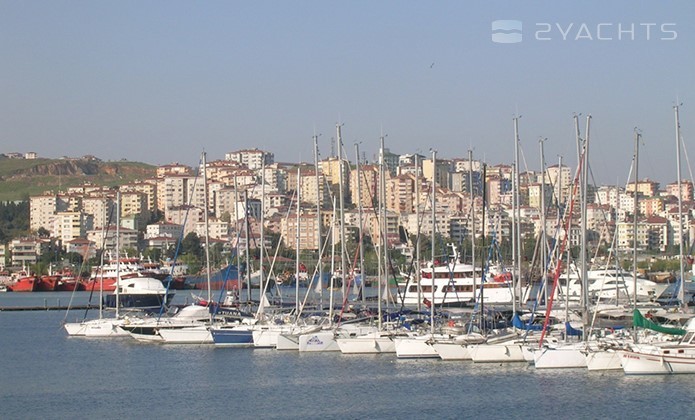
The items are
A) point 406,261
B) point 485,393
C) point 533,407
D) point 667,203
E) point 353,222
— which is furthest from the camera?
point 667,203

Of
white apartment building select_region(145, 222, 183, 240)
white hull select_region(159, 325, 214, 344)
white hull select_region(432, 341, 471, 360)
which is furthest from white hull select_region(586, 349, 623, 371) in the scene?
white apartment building select_region(145, 222, 183, 240)

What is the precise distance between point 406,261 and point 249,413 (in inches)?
2522

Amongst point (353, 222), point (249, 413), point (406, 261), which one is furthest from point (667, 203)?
point (249, 413)

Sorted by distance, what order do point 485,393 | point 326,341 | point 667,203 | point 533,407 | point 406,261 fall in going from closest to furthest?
1. point 533,407
2. point 485,393
3. point 326,341
4. point 406,261
5. point 667,203

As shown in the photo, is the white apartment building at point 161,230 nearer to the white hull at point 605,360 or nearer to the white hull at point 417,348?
the white hull at point 417,348

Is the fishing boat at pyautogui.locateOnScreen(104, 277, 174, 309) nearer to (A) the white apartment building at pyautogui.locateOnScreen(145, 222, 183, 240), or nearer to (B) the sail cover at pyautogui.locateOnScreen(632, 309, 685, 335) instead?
(B) the sail cover at pyautogui.locateOnScreen(632, 309, 685, 335)

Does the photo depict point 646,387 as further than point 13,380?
No

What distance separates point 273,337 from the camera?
33.6 m

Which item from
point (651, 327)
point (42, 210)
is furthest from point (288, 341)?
point (42, 210)

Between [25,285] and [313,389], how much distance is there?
66.7 m

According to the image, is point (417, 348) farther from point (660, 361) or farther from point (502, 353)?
point (660, 361)

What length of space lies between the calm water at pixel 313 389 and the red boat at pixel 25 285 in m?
55.9

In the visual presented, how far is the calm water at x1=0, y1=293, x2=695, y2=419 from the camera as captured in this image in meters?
23.5

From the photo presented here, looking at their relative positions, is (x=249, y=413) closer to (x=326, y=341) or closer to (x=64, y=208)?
(x=326, y=341)
